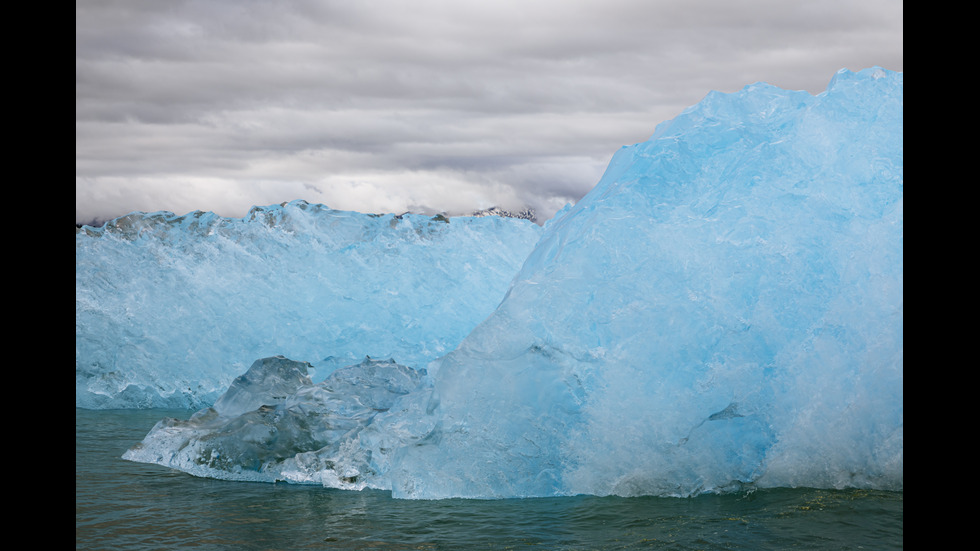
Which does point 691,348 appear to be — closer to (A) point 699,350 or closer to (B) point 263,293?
Answer: (A) point 699,350

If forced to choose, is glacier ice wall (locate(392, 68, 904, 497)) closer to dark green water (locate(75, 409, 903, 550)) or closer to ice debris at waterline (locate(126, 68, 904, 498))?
ice debris at waterline (locate(126, 68, 904, 498))

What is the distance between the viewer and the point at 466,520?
24.2ft

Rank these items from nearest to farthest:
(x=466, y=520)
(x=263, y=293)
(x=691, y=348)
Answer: (x=466, y=520) → (x=691, y=348) → (x=263, y=293)

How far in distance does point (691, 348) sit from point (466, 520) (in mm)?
2759

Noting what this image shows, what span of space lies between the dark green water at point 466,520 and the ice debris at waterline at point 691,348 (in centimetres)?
35

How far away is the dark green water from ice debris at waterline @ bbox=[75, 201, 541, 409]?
24.7 feet

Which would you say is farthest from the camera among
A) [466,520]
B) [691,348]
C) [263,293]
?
[263,293]

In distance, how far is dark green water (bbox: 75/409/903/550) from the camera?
21.4ft

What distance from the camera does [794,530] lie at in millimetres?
6605

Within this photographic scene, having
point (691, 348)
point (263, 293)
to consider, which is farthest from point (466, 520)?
point (263, 293)

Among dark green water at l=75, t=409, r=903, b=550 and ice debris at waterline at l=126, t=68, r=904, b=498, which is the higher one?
ice debris at waterline at l=126, t=68, r=904, b=498

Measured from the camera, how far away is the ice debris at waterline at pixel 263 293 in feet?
53.1

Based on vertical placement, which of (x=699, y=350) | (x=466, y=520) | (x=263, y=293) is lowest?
(x=466, y=520)

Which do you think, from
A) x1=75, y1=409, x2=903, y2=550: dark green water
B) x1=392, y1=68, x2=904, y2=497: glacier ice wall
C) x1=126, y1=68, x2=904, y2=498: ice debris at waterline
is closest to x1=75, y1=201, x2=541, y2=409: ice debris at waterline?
x1=126, y1=68, x2=904, y2=498: ice debris at waterline
